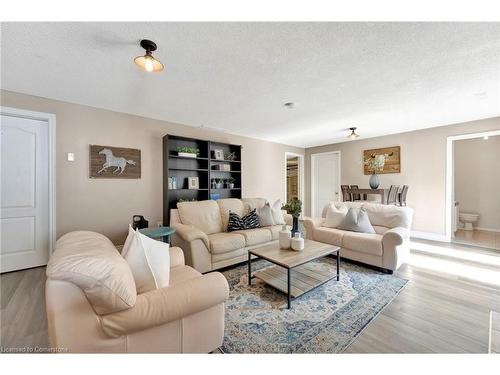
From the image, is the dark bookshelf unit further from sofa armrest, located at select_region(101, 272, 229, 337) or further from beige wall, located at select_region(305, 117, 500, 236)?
beige wall, located at select_region(305, 117, 500, 236)

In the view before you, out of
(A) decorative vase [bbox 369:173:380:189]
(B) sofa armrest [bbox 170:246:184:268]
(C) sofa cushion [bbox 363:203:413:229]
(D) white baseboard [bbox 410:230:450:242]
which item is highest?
(A) decorative vase [bbox 369:173:380:189]

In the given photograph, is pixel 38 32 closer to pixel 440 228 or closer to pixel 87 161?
pixel 87 161

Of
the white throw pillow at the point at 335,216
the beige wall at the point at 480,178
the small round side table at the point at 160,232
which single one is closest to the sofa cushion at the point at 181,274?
the small round side table at the point at 160,232

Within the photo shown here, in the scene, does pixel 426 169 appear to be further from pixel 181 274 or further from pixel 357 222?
pixel 181 274

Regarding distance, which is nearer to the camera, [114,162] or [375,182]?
[114,162]

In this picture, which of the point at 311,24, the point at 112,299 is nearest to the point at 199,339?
the point at 112,299

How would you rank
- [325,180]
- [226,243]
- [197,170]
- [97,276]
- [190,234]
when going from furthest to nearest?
[325,180], [197,170], [226,243], [190,234], [97,276]

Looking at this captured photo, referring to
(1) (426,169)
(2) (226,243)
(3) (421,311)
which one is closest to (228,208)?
(2) (226,243)

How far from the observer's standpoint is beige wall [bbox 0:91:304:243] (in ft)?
9.21

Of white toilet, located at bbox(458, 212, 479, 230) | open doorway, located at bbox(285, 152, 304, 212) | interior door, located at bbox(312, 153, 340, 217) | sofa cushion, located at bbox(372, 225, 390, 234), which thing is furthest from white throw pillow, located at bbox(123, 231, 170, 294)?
white toilet, located at bbox(458, 212, 479, 230)

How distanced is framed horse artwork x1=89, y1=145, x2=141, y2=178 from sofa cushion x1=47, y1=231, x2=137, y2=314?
2495 mm

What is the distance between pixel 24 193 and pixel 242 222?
2961 millimetres

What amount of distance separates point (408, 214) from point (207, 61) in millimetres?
3287

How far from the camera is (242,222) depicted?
3.21 meters
